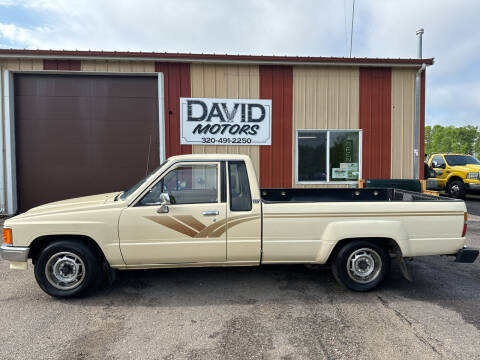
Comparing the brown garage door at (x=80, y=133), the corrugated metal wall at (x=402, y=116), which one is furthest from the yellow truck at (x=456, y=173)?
the brown garage door at (x=80, y=133)

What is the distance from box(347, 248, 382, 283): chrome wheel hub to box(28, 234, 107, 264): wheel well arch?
3.05 m

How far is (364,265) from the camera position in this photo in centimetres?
380

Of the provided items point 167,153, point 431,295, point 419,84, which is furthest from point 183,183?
point 419,84

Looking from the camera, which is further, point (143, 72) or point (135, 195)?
point (143, 72)

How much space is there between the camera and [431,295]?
3744mm

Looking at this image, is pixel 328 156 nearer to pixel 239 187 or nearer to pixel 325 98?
pixel 325 98

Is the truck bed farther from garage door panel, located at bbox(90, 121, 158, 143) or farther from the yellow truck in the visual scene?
the yellow truck

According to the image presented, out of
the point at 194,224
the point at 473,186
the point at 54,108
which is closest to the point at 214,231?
the point at 194,224

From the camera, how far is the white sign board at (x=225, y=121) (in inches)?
340

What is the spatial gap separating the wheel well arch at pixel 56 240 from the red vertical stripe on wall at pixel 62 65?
252 inches

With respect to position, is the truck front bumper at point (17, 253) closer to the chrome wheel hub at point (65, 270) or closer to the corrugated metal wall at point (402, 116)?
the chrome wheel hub at point (65, 270)

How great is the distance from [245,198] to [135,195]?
1309 millimetres

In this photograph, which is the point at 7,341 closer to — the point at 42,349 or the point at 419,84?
the point at 42,349

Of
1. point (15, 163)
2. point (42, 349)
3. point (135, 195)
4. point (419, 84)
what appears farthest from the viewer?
point (419, 84)
